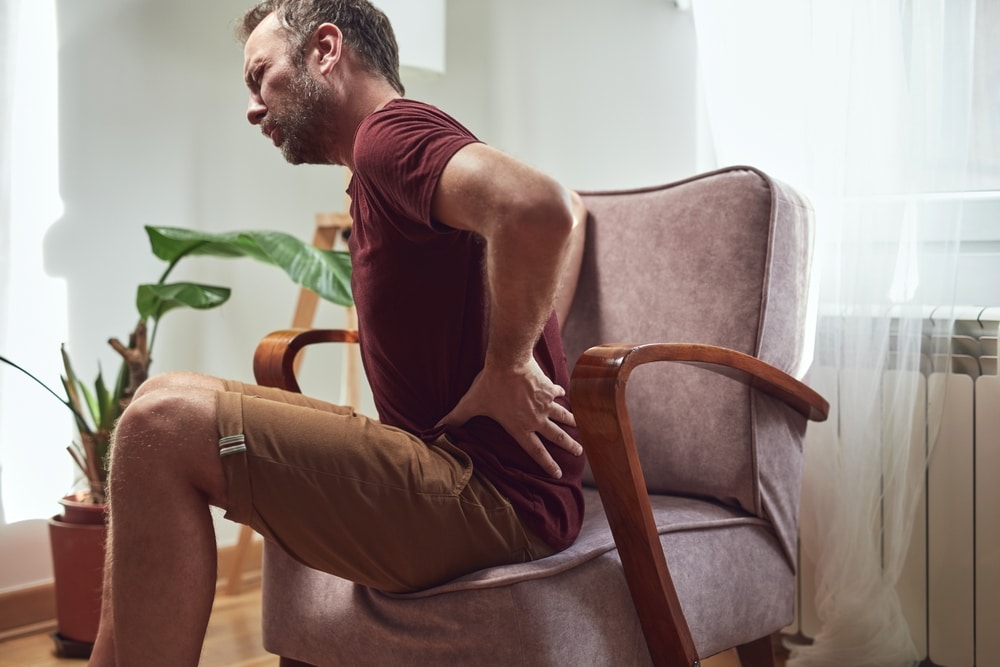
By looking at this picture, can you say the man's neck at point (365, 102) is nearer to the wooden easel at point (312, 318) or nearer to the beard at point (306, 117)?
the beard at point (306, 117)

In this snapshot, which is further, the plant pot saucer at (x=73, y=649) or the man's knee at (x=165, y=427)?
the plant pot saucer at (x=73, y=649)

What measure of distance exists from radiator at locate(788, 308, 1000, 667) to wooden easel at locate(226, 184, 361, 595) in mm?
1337

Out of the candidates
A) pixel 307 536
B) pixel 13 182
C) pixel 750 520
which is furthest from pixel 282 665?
pixel 13 182

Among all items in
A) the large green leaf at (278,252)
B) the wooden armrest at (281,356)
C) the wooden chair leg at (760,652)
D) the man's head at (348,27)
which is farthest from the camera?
the large green leaf at (278,252)

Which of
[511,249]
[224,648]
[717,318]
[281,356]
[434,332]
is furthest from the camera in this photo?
[224,648]

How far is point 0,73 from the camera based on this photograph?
6.67 ft

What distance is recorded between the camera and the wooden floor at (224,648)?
1.94m

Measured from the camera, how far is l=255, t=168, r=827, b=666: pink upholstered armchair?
110 cm

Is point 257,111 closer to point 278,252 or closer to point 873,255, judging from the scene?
point 278,252

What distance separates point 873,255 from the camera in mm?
1694

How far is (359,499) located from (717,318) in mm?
659

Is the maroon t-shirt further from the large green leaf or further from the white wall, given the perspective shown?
the white wall

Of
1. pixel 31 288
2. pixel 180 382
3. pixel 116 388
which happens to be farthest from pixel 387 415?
pixel 31 288

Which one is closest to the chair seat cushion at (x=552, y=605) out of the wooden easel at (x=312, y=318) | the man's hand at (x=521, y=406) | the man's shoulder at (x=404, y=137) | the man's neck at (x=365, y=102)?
the man's hand at (x=521, y=406)
